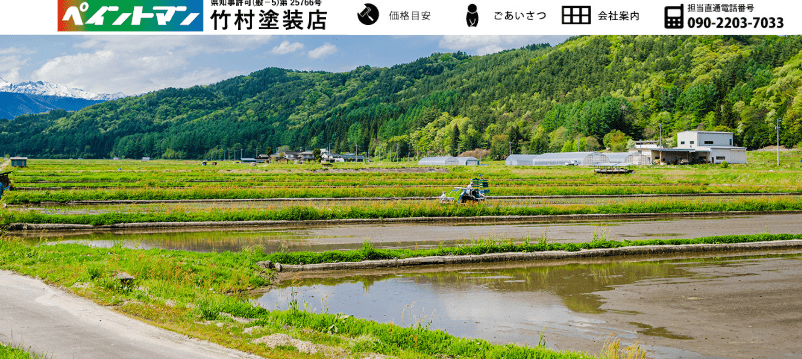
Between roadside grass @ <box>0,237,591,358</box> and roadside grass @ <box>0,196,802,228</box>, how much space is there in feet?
28.7

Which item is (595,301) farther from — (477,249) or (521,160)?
(521,160)

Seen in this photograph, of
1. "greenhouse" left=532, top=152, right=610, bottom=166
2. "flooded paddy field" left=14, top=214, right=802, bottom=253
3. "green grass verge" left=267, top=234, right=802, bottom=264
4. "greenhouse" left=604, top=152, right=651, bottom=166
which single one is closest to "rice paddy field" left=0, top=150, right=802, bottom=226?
"flooded paddy field" left=14, top=214, right=802, bottom=253

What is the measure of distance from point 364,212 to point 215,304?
17.2 m

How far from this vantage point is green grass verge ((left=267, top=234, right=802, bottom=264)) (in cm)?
1603

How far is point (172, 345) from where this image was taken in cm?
856

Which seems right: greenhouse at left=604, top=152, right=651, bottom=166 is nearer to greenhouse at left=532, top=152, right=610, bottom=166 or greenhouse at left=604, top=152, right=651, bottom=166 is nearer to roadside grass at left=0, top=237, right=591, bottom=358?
greenhouse at left=532, top=152, right=610, bottom=166

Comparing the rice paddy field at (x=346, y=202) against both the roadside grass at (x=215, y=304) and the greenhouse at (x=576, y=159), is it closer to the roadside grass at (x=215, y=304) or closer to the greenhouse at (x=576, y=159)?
the roadside grass at (x=215, y=304)

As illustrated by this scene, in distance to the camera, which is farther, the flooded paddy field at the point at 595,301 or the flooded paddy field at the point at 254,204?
the flooded paddy field at the point at 254,204

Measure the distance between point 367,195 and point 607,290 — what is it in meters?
28.9

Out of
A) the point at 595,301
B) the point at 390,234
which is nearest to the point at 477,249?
the point at 595,301

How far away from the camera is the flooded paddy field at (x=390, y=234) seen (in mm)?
19969

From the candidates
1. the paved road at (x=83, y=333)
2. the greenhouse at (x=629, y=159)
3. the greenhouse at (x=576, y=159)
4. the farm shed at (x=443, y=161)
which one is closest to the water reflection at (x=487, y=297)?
the paved road at (x=83, y=333)

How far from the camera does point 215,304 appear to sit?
1048cm

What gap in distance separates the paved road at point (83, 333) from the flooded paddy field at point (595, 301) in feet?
10.3
